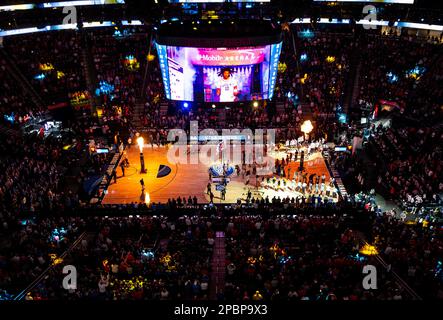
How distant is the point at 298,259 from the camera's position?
16.7 metres

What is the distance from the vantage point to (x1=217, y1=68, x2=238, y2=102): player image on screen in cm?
3161

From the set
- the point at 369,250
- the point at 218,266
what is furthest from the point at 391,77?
the point at 218,266

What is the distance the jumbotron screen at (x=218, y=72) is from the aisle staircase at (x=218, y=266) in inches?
593

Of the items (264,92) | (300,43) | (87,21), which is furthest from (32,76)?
(300,43)

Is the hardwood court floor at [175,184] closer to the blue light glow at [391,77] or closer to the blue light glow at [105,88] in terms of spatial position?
the blue light glow at [105,88]

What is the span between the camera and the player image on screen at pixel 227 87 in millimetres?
31609

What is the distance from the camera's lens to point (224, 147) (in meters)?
32.2

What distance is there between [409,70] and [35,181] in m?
31.5

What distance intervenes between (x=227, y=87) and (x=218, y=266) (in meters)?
17.7

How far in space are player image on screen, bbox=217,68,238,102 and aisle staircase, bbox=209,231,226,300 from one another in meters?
15.0

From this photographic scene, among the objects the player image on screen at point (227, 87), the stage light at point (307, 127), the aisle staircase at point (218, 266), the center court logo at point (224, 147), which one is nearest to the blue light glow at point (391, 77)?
the stage light at point (307, 127)

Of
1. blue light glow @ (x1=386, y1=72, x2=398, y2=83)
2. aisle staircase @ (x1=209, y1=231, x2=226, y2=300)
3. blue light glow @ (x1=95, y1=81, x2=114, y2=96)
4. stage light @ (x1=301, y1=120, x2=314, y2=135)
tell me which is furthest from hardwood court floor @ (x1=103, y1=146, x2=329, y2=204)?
blue light glow @ (x1=386, y1=72, x2=398, y2=83)

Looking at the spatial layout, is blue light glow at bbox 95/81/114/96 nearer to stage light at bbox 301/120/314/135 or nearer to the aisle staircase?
stage light at bbox 301/120/314/135

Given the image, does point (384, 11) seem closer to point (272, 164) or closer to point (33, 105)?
point (272, 164)
